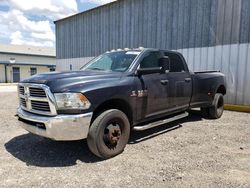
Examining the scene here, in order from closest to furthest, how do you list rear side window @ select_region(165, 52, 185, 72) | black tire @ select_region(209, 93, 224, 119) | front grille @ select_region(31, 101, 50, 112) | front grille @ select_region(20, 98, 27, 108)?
front grille @ select_region(31, 101, 50, 112) < front grille @ select_region(20, 98, 27, 108) < rear side window @ select_region(165, 52, 185, 72) < black tire @ select_region(209, 93, 224, 119)

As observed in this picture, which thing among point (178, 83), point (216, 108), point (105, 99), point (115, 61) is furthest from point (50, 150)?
point (216, 108)

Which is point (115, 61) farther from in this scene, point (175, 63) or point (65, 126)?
point (65, 126)

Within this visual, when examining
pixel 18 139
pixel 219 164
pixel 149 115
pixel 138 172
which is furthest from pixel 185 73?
pixel 18 139

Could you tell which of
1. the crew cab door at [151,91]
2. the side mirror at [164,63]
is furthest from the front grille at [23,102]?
the side mirror at [164,63]

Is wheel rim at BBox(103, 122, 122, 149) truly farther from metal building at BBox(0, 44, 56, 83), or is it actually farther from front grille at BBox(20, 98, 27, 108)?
metal building at BBox(0, 44, 56, 83)

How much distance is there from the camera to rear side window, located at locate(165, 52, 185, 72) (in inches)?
233

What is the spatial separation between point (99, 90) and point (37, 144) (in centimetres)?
199

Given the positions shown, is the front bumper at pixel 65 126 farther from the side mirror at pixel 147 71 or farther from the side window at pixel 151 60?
the side window at pixel 151 60

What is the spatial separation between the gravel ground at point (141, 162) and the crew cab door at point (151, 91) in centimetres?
67

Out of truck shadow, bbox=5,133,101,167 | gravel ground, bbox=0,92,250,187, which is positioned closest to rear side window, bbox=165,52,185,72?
gravel ground, bbox=0,92,250,187

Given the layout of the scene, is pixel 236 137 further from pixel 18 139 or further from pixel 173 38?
pixel 173 38

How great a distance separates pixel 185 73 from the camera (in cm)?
610

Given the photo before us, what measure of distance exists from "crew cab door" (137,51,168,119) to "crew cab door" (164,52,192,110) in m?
0.25

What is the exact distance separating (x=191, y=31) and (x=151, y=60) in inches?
215
